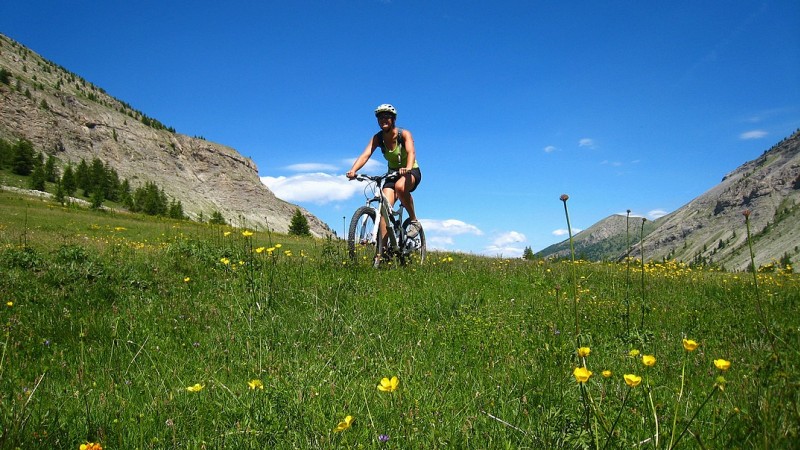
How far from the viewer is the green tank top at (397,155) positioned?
968cm

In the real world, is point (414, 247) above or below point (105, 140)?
below

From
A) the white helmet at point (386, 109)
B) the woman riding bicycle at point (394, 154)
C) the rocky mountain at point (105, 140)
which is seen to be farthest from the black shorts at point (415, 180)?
the rocky mountain at point (105, 140)

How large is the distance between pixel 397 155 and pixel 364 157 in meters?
0.73

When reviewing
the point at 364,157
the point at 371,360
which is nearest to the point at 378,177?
the point at 364,157

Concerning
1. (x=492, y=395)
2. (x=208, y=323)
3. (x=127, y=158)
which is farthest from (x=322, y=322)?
(x=127, y=158)

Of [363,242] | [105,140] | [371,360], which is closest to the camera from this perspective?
[371,360]

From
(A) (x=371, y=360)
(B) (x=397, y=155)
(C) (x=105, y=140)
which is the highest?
(C) (x=105, y=140)

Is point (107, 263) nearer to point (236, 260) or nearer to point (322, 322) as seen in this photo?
point (236, 260)

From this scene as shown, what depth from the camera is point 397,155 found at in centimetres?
973

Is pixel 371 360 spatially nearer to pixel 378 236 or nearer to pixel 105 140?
pixel 378 236

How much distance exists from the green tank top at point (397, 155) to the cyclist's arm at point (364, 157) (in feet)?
0.53

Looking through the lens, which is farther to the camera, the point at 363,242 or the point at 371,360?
the point at 363,242

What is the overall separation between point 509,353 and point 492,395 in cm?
98

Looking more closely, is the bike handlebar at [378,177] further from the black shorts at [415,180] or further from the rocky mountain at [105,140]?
the rocky mountain at [105,140]
